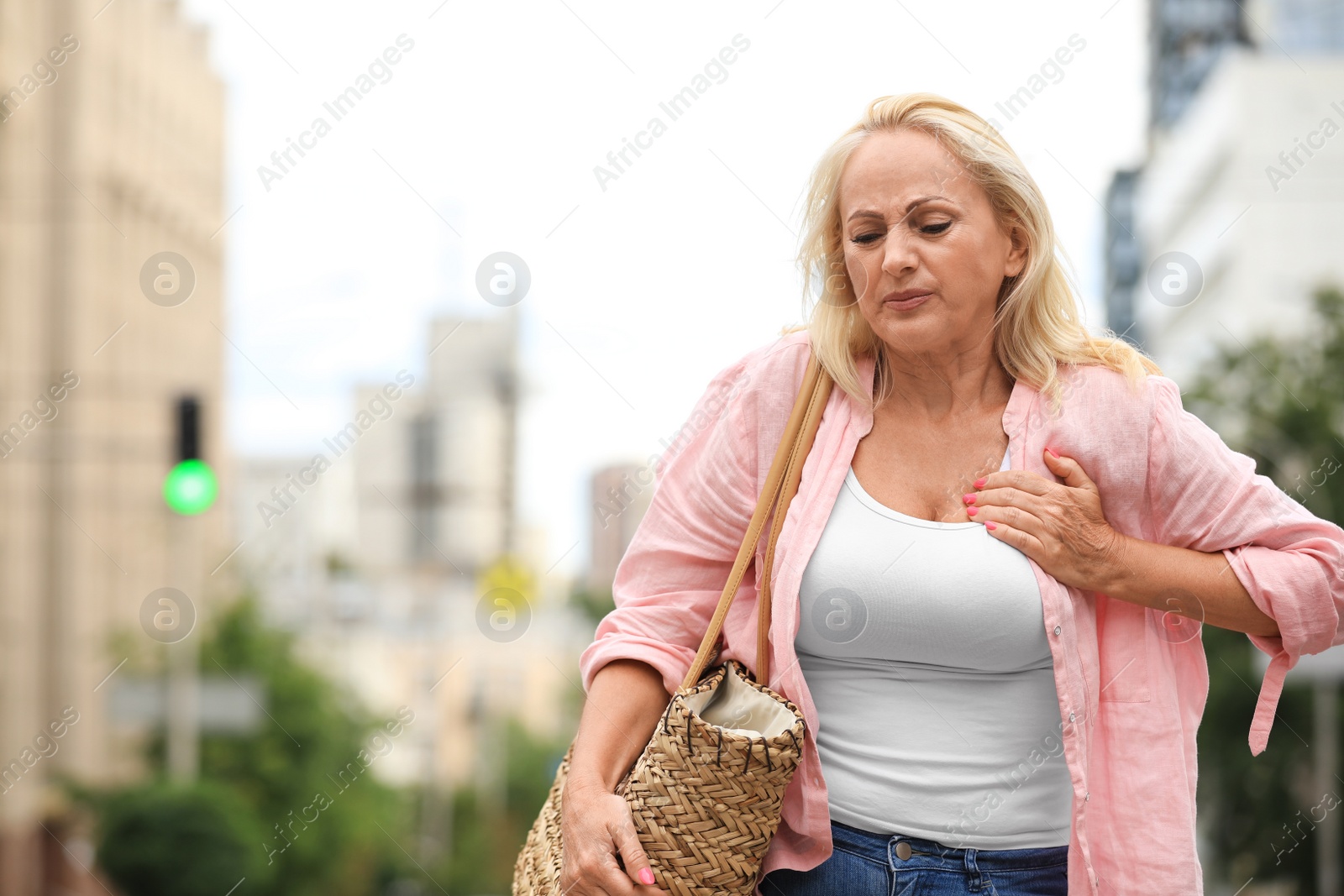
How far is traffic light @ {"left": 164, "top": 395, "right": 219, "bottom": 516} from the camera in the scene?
9.62 metres

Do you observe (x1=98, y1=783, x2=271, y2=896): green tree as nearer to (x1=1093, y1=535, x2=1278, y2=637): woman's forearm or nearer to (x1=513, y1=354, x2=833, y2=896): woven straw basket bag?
(x1=513, y1=354, x2=833, y2=896): woven straw basket bag

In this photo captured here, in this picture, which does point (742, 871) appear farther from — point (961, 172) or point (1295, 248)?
point (1295, 248)

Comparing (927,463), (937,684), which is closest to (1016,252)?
(927,463)

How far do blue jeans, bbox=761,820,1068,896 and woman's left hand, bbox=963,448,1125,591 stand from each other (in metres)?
0.41

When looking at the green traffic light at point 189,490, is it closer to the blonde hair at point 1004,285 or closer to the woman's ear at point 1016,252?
the blonde hair at point 1004,285

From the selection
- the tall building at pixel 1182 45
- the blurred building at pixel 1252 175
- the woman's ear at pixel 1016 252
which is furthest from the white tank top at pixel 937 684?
the tall building at pixel 1182 45

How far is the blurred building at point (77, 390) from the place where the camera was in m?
24.3

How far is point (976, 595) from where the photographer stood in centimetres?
202

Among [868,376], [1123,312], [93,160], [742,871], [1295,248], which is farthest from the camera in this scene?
[1123,312]

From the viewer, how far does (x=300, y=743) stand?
26.4 meters

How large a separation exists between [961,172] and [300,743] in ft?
85.6

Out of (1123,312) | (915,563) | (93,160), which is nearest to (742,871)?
(915,563)

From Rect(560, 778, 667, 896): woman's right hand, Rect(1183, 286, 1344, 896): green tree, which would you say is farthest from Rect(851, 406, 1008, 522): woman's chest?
Rect(1183, 286, 1344, 896): green tree

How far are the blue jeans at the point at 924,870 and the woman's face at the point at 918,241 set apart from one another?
2.46 ft
